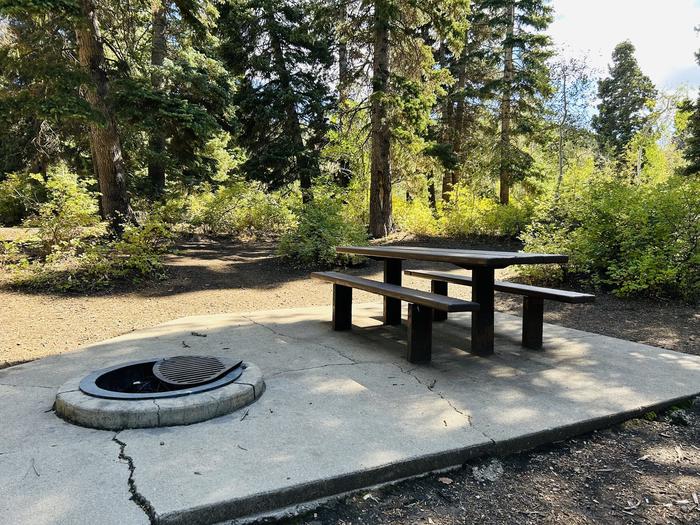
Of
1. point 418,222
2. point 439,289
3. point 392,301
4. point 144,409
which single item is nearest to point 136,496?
point 144,409

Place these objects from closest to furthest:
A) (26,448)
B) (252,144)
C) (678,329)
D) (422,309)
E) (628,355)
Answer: (26,448), (422,309), (628,355), (678,329), (252,144)

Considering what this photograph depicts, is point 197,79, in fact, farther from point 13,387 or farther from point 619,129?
point 619,129

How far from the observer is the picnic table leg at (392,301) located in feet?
17.0

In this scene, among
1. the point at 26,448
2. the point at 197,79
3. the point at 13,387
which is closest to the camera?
the point at 26,448

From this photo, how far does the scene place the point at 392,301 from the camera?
5.18 metres

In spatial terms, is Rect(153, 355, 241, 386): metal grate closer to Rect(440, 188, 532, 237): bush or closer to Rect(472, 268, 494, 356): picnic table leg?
Rect(472, 268, 494, 356): picnic table leg

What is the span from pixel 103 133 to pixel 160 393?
28.7ft

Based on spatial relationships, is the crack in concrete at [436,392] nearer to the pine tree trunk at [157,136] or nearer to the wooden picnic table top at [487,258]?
the wooden picnic table top at [487,258]

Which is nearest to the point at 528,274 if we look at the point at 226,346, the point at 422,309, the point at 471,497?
the point at 422,309

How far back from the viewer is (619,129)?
38.5 metres

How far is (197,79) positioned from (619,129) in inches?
1500

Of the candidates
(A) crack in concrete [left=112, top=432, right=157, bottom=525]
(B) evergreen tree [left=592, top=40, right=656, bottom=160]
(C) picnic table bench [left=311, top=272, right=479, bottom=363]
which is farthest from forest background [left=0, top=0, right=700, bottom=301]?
(B) evergreen tree [left=592, top=40, right=656, bottom=160]

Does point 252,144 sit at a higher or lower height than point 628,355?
higher

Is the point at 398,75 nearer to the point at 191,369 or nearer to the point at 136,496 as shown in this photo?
the point at 191,369
